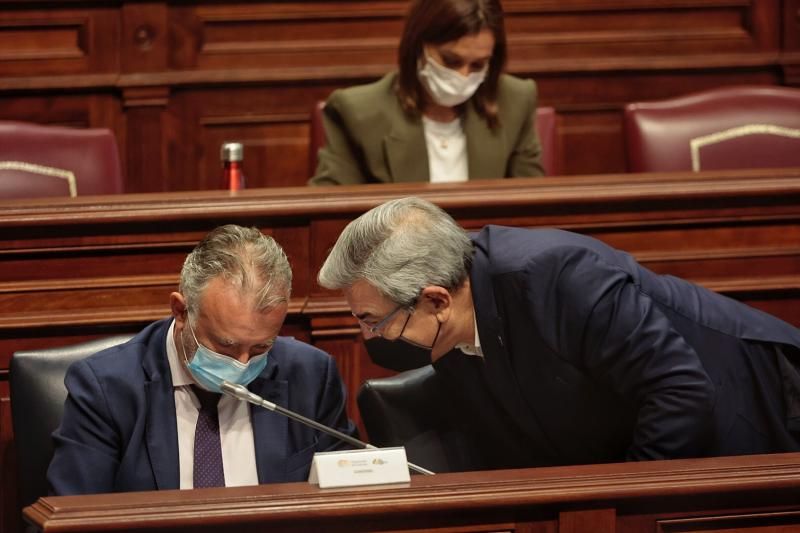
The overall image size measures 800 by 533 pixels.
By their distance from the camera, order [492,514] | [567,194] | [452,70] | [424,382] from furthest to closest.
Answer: [452,70], [567,194], [424,382], [492,514]

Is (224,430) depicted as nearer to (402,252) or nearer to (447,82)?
(402,252)

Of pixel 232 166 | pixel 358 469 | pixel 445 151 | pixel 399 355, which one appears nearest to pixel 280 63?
pixel 445 151

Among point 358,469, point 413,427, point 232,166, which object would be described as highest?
point 232,166

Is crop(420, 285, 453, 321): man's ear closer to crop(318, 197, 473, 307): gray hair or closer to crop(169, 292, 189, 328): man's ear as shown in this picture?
crop(318, 197, 473, 307): gray hair

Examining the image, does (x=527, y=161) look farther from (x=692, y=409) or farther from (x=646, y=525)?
(x=646, y=525)

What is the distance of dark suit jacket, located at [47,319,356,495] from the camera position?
5.60ft

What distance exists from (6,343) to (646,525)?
1191mm

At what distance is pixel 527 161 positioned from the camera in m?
2.93

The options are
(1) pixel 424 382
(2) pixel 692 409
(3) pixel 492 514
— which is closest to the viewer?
(3) pixel 492 514

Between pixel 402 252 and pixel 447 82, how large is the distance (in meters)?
1.16

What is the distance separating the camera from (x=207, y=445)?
179 cm

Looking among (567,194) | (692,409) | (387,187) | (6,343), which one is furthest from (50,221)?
(692,409)

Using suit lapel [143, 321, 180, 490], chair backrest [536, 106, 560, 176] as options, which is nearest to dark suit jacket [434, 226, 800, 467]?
suit lapel [143, 321, 180, 490]

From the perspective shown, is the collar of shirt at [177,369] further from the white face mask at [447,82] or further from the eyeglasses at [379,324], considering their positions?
the white face mask at [447,82]
